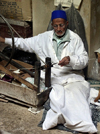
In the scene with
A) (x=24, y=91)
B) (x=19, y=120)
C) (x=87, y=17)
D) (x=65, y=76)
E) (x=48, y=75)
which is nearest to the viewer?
(x=19, y=120)

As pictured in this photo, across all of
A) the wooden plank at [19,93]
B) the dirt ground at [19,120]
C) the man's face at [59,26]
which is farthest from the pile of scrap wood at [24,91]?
the man's face at [59,26]

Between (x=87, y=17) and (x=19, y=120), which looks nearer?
(x=19, y=120)

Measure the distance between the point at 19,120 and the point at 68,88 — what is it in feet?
2.62

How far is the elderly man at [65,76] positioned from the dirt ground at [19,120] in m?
0.14

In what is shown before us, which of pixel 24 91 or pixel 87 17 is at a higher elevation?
pixel 87 17

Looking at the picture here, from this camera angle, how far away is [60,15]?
2883mm

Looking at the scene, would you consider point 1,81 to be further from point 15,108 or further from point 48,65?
point 48,65

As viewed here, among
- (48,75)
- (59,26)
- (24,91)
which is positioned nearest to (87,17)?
(59,26)

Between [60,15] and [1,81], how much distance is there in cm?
139

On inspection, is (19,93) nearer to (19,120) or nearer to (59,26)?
(19,120)

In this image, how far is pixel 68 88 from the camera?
258 cm

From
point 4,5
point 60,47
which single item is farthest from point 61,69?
point 4,5

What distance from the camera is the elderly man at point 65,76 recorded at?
2154 mm

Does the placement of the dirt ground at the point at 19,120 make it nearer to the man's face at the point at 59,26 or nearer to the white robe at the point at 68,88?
the white robe at the point at 68,88
